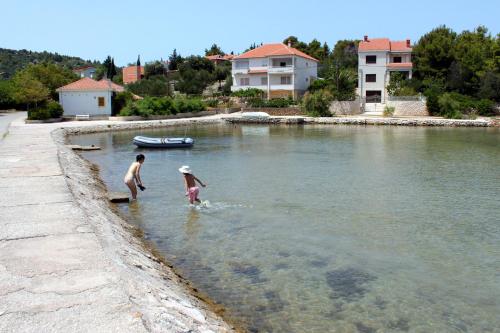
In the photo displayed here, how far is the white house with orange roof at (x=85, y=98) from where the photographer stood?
5791 cm

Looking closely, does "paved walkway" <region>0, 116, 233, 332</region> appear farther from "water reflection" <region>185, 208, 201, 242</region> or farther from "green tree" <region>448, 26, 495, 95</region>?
"green tree" <region>448, 26, 495, 95</region>

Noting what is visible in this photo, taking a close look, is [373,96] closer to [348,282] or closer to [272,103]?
[272,103]

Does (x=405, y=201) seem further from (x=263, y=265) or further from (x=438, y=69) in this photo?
(x=438, y=69)

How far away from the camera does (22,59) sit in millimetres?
173375

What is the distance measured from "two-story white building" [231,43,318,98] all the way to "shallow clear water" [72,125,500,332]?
1824 inches

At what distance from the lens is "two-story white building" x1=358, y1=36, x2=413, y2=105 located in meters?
72.1

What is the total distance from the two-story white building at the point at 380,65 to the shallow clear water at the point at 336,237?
43.4 meters

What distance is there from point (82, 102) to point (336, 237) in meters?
50.7

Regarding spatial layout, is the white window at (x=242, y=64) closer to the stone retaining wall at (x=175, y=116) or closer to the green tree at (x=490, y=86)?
the stone retaining wall at (x=175, y=116)

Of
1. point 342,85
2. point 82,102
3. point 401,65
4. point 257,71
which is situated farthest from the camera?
point 257,71

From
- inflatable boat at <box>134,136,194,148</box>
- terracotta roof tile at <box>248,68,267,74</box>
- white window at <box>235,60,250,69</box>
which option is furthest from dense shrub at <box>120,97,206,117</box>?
inflatable boat at <box>134,136,194,148</box>

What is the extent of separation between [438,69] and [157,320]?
7119 centimetres

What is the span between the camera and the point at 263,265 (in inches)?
464

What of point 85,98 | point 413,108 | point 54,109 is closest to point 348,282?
point 54,109
